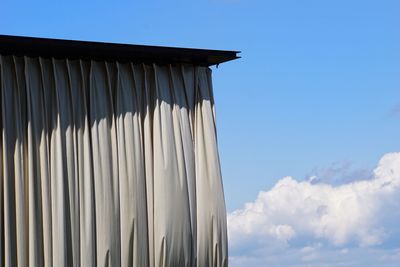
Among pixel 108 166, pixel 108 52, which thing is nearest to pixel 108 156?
pixel 108 166

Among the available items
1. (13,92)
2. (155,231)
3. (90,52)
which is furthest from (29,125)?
(155,231)

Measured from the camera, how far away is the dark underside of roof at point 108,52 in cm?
489

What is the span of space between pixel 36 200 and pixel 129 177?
55 centimetres

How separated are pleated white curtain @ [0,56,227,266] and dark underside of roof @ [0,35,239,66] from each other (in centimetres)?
5

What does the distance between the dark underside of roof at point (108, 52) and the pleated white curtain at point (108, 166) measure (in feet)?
0.15

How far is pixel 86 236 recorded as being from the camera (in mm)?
4969

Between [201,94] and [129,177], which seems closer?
[129,177]

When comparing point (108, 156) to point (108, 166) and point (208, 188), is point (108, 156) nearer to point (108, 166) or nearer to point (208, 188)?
point (108, 166)

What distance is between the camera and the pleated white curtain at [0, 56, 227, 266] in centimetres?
488

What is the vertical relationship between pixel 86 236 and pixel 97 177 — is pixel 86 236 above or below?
below

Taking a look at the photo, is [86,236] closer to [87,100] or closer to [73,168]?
[73,168]

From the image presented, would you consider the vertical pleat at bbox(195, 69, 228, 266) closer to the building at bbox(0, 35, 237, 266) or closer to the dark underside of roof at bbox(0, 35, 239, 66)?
the building at bbox(0, 35, 237, 266)

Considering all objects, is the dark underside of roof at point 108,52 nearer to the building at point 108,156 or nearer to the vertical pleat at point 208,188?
the building at point 108,156

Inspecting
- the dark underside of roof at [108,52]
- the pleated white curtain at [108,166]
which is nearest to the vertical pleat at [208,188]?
the pleated white curtain at [108,166]
